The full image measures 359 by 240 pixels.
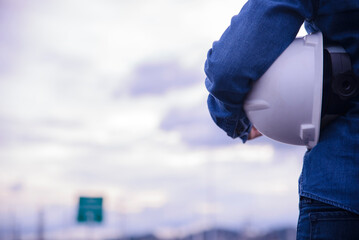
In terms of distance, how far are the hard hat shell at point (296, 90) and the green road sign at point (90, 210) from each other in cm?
2480

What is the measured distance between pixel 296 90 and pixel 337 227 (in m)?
0.52

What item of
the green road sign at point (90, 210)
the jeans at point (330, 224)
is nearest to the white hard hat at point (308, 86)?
the jeans at point (330, 224)

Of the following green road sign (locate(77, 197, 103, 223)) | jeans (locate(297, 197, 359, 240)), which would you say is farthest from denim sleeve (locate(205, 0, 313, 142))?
green road sign (locate(77, 197, 103, 223))

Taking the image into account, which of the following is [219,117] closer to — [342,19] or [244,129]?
[244,129]

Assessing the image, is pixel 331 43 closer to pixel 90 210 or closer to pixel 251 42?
pixel 251 42

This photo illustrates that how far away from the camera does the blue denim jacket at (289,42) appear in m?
1.81

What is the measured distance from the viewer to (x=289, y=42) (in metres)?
1.93

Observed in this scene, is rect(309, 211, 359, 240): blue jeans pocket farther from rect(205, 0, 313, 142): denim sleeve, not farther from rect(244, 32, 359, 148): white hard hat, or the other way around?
rect(205, 0, 313, 142): denim sleeve

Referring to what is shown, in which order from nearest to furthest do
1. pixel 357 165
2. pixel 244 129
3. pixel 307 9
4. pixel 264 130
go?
pixel 357 165 < pixel 307 9 < pixel 264 130 < pixel 244 129

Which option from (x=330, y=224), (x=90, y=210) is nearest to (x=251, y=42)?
(x=330, y=224)

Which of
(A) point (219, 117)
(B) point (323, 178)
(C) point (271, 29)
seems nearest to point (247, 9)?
(C) point (271, 29)

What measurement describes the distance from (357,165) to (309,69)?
397mm

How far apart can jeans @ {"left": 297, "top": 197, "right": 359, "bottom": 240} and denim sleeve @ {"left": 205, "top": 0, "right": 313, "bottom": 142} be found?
526 mm

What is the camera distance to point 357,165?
1.79 meters
